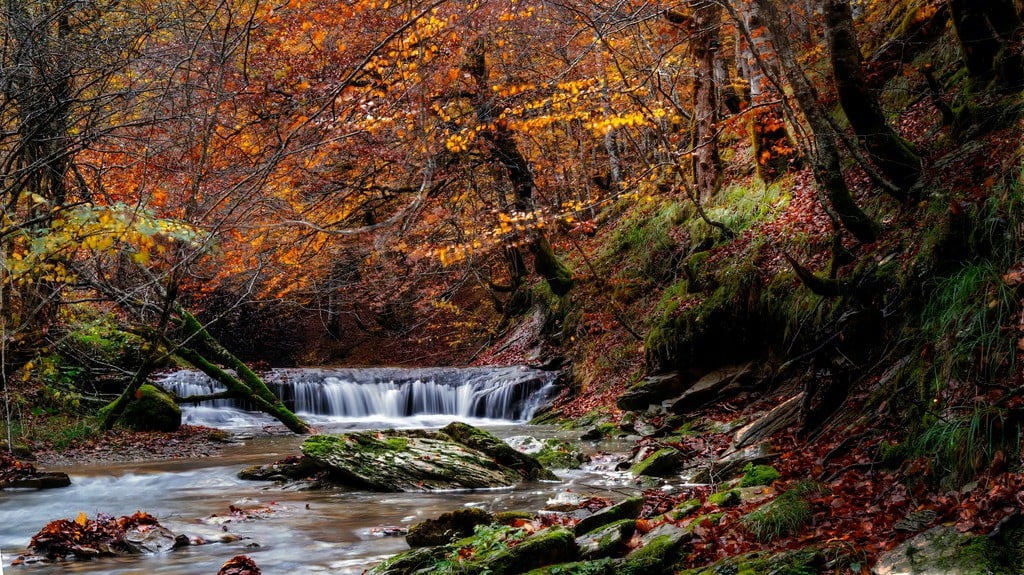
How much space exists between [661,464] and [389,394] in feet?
36.7

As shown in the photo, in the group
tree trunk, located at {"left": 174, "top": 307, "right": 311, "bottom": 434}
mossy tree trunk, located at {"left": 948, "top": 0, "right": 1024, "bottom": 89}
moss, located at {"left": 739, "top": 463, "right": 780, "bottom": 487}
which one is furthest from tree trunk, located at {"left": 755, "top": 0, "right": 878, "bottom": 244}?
tree trunk, located at {"left": 174, "top": 307, "right": 311, "bottom": 434}

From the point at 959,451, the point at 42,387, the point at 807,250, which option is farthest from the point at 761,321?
the point at 42,387

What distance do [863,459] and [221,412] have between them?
14.1 metres

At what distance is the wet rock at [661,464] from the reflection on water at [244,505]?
277mm

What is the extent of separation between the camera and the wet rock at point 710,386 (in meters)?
10.1

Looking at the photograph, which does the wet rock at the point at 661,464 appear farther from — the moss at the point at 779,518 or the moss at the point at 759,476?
the moss at the point at 779,518

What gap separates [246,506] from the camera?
7.66 meters

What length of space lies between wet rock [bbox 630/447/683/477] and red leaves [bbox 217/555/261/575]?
13.5 feet

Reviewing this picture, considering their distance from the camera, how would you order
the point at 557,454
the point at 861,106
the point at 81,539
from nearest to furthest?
the point at 81,539 → the point at 861,106 → the point at 557,454

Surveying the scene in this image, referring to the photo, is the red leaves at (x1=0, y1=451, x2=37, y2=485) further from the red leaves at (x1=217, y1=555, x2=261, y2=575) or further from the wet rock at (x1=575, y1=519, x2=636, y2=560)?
the wet rock at (x1=575, y1=519, x2=636, y2=560)

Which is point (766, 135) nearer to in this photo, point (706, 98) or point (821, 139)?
point (706, 98)

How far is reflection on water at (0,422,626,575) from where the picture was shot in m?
5.76

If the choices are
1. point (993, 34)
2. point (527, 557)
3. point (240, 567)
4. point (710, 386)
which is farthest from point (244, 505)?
point (993, 34)

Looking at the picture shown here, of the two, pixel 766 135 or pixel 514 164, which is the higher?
pixel 514 164
